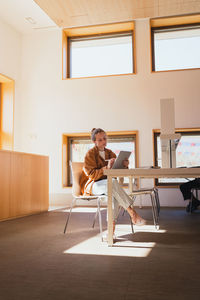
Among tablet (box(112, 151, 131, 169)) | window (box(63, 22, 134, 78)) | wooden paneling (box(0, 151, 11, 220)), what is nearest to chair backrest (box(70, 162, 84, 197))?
tablet (box(112, 151, 131, 169))

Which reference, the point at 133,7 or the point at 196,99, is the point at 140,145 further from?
the point at 133,7

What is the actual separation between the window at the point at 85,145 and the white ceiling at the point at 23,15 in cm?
241

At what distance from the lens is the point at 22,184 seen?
442 cm

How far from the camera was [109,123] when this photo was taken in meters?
6.03

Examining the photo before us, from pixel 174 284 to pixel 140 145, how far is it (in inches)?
174

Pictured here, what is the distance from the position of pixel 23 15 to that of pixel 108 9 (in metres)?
1.76

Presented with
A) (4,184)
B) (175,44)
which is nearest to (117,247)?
(4,184)

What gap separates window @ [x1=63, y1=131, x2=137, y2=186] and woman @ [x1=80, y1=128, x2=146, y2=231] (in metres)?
2.84

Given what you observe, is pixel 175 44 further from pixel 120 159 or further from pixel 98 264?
pixel 98 264

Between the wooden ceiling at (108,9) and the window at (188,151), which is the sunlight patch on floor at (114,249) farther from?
the wooden ceiling at (108,9)

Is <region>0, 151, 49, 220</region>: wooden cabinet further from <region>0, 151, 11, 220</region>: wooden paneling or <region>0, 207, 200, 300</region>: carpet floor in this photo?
<region>0, 207, 200, 300</region>: carpet floor

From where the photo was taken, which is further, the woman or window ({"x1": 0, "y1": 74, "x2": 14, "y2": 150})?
Answer: window ({"x1": 0, "y1": 74, "x2": 14, "y2": 150})

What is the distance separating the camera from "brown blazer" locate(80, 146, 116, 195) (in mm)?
2973

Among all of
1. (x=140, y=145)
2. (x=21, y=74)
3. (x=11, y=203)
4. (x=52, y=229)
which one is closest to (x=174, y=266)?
(x=52, y=229)
